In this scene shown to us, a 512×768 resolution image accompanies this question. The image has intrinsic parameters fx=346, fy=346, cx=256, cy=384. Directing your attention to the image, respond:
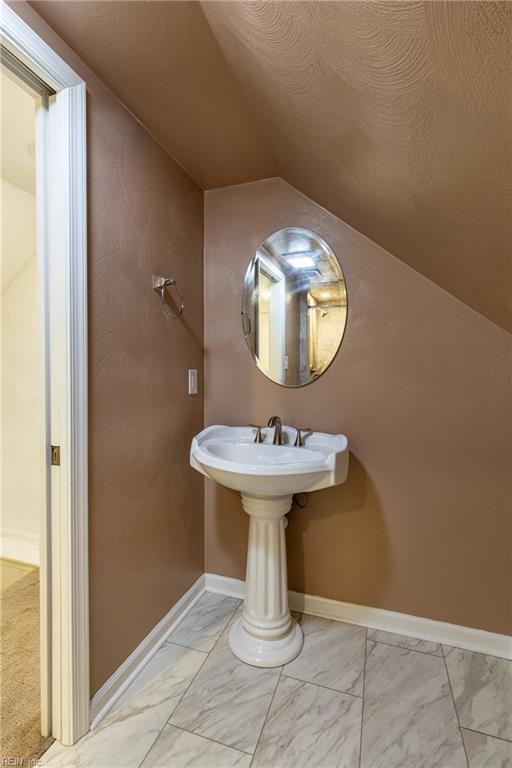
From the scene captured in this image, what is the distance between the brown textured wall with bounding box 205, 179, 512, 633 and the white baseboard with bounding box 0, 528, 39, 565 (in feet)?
5.25

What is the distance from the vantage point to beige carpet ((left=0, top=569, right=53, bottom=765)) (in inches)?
43.2

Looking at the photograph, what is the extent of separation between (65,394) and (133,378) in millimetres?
309

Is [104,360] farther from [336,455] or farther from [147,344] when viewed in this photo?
[336,455]

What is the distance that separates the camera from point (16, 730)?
3.73 ft

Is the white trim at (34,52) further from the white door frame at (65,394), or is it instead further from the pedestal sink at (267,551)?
the pedestal sink at (267,551)

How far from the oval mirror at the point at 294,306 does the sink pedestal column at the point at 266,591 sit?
0.61 metres

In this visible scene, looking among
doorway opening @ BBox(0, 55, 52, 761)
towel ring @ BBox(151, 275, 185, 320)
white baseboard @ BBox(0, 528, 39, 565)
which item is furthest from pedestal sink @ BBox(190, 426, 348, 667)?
white baseboard @ BBox(0, 528, 39, 565)

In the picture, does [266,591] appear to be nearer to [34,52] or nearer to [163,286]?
[163,286]

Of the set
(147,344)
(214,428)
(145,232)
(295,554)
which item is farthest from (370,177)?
(295,554)

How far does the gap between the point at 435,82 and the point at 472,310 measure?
100cm

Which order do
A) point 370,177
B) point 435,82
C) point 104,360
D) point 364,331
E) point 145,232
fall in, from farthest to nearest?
point 364,331 → point 145,232 → point 104,360 → point 370,177 → point 435,82

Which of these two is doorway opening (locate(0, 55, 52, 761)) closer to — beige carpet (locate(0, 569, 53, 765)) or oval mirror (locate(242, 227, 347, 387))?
beige carpet (locate(0, 569, 53, 765))

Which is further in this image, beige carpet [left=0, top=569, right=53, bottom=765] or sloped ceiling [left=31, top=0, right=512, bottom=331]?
beige carpet [left=0, top=569, right=53, bottom=765]

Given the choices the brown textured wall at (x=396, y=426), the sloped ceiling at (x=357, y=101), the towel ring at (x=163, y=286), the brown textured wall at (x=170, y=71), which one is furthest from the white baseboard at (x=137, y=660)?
the brown textured wall at (x=170, y=71)
